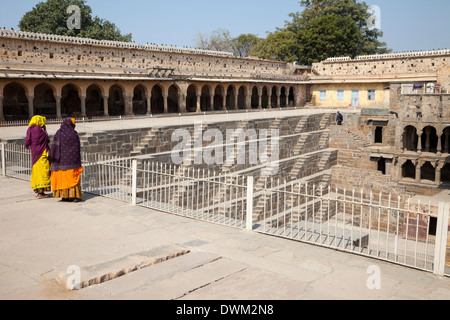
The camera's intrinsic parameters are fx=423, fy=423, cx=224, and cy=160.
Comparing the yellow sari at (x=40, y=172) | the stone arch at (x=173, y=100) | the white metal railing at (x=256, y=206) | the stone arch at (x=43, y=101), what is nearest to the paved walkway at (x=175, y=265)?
the white metal railing at (x=256, y=206)

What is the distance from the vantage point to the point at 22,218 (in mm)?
7441

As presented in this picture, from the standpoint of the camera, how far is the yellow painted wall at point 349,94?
113ft

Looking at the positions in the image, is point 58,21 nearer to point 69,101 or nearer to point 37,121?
point 69,101

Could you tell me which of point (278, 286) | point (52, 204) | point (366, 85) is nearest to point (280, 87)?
point (366, 85)

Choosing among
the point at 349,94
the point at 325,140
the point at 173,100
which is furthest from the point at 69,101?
the point at 349,94

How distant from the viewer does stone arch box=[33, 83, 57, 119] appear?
77.3ft

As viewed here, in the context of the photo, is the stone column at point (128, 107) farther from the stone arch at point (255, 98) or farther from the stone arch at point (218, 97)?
the stone arch at point (255, 98)

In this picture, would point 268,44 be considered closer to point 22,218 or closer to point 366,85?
point 366,85

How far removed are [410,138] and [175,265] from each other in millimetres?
23411

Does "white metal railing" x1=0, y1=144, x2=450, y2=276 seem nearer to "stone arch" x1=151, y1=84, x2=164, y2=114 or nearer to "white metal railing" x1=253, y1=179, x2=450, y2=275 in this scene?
"white metal railing" x1=253, y1=179, x2=450, y2=275

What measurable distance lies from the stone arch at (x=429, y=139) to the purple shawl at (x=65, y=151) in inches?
843

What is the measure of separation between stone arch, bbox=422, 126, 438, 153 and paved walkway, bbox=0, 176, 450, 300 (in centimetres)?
2076

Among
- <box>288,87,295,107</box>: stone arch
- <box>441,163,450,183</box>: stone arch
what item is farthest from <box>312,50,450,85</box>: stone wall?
<box>441,163,450,183</box>: stone arch
